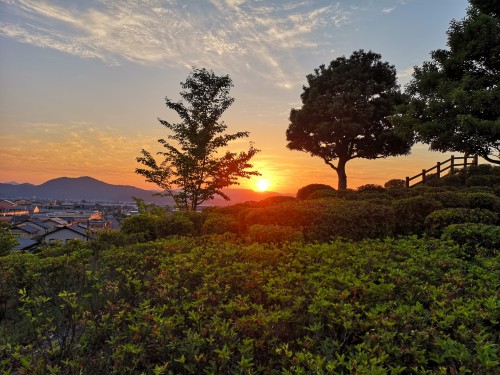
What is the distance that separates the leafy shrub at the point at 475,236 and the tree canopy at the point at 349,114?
21.8 metres

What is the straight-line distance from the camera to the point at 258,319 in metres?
2.92

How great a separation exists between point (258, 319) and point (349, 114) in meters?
28.4

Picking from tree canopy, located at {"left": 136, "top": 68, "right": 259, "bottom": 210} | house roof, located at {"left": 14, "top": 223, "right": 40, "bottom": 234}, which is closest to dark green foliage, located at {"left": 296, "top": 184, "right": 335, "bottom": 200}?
tree canopy, located at {"left": 136, "top": 68, "right": 259, "bottom": 210}

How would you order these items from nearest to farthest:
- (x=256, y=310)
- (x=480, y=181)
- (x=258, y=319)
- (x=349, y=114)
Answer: (x=258, y=319), (x=256, y=310), (x=480, y=181), (x=349, y=114)

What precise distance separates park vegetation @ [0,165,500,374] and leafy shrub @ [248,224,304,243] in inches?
0.9

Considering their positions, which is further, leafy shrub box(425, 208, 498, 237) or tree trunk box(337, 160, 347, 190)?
tree trunk box(337, 160, 347, 190)

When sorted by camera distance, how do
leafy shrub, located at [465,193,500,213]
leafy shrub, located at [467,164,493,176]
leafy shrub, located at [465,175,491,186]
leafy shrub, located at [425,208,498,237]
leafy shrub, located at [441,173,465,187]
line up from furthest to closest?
1. leafy shrub, located at [467,164,493,176]
2. leafy shrub, located at [441,173,465,187]
3. leafy shrub, located at [465,175,491,186]
4. leafy shrub, located at [465,193,500,213]
5. leafy shrub, located at [425,208,498,237]

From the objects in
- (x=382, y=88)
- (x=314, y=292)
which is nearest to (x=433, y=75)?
(x=382, y=88)

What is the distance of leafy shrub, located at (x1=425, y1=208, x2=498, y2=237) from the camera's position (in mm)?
8468

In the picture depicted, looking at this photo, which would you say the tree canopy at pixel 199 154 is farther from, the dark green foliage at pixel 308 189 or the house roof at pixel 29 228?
the house roof at pixel 29 228

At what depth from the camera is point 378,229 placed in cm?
896

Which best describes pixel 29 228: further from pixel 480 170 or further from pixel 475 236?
pixel 475 236

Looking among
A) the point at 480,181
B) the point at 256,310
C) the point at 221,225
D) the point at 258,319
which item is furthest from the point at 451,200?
the point at 258,319

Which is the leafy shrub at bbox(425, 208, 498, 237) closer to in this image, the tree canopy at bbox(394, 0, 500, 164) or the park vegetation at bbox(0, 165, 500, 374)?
the park vegetation at bbox(0, 165, 500, 374)
